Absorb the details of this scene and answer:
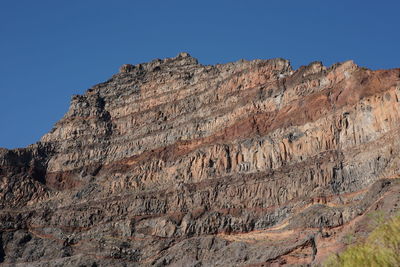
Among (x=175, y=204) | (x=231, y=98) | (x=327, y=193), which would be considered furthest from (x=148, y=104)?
(x=327, y=193)

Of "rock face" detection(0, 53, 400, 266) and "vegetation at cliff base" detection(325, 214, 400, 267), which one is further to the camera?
"rock face" detection(0, 53, 400, 266)

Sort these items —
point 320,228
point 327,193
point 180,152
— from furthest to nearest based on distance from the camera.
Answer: point 180,152, point 327,193, point 320,228

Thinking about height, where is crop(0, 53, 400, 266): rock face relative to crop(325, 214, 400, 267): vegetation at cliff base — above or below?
above

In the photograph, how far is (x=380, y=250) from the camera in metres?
19.4

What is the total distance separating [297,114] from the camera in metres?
68.8

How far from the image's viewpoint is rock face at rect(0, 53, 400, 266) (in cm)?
5622

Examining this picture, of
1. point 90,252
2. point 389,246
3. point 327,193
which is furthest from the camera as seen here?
point 90,252

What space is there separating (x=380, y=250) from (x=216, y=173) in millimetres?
50713

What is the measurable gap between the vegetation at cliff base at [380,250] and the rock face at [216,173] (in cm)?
2789

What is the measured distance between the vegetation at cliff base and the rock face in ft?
91.5

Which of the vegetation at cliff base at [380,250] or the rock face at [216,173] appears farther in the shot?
the rock face at [216,173]

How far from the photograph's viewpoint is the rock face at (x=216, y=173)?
5622 cm

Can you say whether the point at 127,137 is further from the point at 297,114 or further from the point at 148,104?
the point at 297,114

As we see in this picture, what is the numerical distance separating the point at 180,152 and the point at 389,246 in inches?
2262
